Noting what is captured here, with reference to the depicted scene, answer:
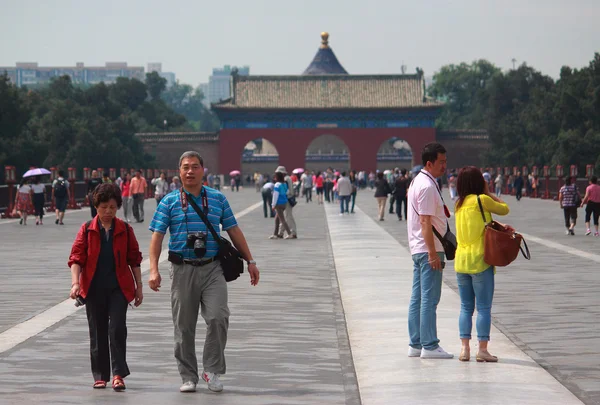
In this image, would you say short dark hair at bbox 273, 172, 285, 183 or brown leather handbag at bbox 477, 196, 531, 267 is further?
short dark hair at bbox 273, 172, 285, 183

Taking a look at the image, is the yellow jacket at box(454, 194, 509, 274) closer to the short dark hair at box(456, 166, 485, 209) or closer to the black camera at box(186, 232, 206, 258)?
the short dark hair at box(456, 166, 485, 209)

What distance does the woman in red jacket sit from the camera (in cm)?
766

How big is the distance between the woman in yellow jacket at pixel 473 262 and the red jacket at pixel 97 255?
2335mm

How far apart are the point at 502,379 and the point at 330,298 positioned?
17.6 feet

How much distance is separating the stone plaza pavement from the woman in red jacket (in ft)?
0.74

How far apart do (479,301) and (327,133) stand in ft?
267

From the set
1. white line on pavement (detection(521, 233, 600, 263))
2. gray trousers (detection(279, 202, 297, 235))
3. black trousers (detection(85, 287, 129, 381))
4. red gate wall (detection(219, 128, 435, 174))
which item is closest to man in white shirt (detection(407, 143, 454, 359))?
black trousers (detection(85, 287, 129, 381))

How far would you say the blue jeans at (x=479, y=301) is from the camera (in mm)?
8578

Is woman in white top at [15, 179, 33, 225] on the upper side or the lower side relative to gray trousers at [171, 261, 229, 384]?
lower

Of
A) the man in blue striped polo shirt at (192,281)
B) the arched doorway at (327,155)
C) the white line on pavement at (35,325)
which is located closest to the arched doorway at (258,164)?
the arched doorway at (327,155)

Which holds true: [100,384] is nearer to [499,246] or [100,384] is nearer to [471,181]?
[499,246]

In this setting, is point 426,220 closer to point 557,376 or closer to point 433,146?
point 433,146

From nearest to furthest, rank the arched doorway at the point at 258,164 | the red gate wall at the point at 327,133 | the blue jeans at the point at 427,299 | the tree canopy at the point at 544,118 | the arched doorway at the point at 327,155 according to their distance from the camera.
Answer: the blue jeans at the point at 427,299 → the tree canopy at the point at 544,118 → the red gate wall at the point at 327,133 → the arched doorway at the point at 258,164 → the arched doorway at the point at 327,155

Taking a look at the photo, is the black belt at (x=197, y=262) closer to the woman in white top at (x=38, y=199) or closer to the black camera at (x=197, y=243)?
the black camera at (x=197, y=243)
